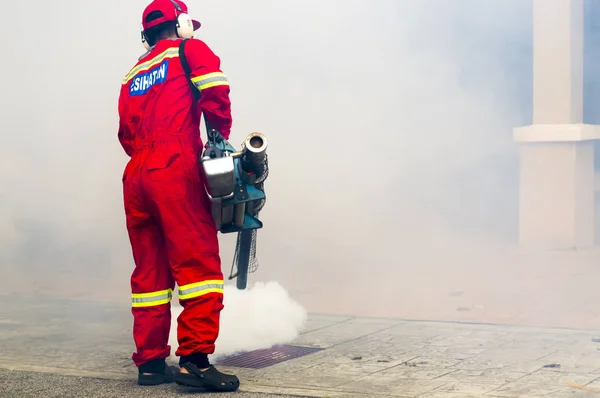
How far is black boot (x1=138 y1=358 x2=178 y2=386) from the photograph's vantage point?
371 cm

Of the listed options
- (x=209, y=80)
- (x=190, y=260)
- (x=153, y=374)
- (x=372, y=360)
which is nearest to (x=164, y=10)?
(x=209, y=80)

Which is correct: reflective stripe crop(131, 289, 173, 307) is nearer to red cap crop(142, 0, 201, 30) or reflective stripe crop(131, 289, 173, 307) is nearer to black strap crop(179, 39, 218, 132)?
black strap crop(179, 39, 218, 132)

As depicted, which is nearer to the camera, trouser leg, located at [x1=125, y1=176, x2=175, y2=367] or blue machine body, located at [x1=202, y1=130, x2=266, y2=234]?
blue machine body, located at [x1=202, y1=130, x2=266, y2=234]

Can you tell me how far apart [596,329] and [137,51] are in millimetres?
3471

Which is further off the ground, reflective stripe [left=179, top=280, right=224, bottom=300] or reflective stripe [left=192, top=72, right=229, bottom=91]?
reflective stripe [left=192, top=72, right=229, bottom=91]

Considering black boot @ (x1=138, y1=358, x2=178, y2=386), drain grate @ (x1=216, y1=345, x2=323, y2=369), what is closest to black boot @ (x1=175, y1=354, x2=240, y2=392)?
black boot @ (x1=138, y1=358, x2=178, y2=386)

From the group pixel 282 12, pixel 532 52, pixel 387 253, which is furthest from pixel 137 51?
pixel 532 52

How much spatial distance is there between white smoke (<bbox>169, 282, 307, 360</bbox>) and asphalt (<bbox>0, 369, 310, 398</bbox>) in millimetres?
470

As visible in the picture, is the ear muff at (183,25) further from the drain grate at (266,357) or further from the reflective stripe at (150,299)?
the drain grate at (266,357)

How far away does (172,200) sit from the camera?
359 cm

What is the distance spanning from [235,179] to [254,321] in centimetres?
93

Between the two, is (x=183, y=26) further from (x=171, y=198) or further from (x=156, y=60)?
(x=171, y=198)

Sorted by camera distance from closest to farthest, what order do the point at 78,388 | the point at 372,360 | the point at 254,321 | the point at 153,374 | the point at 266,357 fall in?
the point at 78,388
the point at 153,374
the point at 372,360
the point at 266,357
the point at 254,321

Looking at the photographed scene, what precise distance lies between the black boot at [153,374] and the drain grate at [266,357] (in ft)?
0.97
